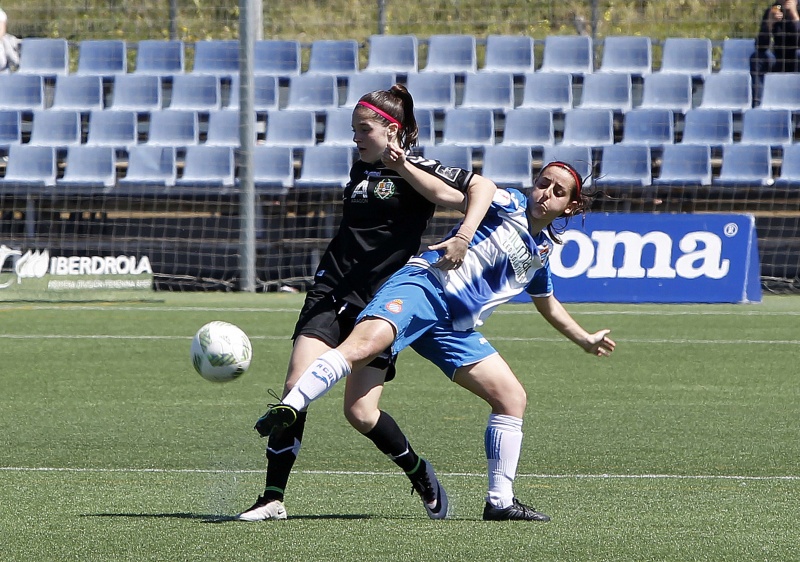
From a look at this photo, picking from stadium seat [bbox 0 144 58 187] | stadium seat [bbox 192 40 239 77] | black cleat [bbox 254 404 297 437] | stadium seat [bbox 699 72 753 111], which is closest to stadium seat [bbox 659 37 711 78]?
stadium seat [bbox 699 72 753 111]

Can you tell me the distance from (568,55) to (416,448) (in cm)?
1218

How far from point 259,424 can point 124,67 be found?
50.0 feet

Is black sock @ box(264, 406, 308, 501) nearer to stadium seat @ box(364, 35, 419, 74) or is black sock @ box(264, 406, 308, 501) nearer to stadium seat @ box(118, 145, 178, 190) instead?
stadium seat @ box(118, 145, 178, 190)

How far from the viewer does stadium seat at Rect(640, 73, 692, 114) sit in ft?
58.4

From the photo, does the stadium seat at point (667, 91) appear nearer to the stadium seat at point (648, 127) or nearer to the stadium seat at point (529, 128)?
the stadium seat at point (648, 127)

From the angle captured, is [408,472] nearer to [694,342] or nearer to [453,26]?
[694,342]

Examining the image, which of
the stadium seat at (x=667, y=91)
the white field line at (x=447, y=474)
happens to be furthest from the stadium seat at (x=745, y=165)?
the white field line at (x=447, y=474)

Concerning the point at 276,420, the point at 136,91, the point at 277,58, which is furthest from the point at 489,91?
the point at 276,420

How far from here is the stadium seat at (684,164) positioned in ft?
54.9

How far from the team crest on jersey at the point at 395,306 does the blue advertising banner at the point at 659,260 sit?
10022 mm

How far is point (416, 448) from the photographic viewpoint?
7012 millimetres

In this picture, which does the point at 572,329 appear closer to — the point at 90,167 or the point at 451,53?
the point at 90,167

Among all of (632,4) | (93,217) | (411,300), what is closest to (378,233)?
(411,300)

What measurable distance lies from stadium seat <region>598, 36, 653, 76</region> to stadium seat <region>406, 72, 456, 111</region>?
7.13 feet
